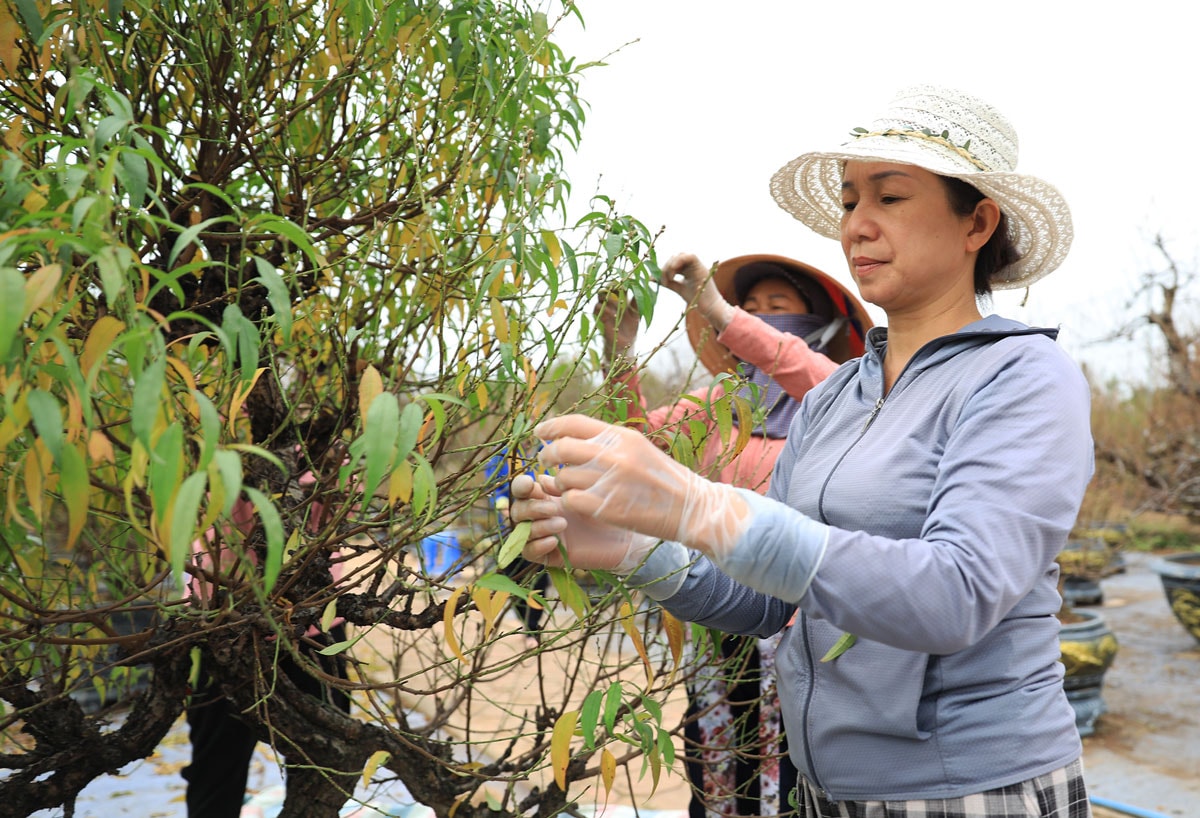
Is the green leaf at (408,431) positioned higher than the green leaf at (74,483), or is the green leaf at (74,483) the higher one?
the green leaf at (408,431)

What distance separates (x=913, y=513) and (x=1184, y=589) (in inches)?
221

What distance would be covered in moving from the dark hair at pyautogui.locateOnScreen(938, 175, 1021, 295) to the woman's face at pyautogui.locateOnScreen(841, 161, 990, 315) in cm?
2

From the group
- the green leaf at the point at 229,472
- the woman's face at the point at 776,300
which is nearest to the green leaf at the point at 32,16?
the green leaf at the point at 229,472

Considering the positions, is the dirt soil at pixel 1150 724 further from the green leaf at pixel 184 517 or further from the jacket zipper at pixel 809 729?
the green leaf at pixel 184 517

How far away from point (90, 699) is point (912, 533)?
3840mm

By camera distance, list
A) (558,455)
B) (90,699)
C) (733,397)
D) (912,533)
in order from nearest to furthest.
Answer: (558,455) → (912,533) → (733,397) → (90,699)

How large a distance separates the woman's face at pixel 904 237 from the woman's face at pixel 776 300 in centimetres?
129

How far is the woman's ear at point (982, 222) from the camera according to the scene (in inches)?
48.4

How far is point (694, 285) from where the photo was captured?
6.51 ft

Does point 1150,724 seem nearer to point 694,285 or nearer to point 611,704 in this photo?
point 694,285

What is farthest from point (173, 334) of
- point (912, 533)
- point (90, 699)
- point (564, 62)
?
point (90, 699)

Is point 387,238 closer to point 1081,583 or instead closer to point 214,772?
point 214,772

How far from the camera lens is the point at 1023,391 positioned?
3.30 feet

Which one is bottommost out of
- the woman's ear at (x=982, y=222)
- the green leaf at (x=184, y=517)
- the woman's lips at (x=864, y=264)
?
the green leaf at (x=184, y=517)
